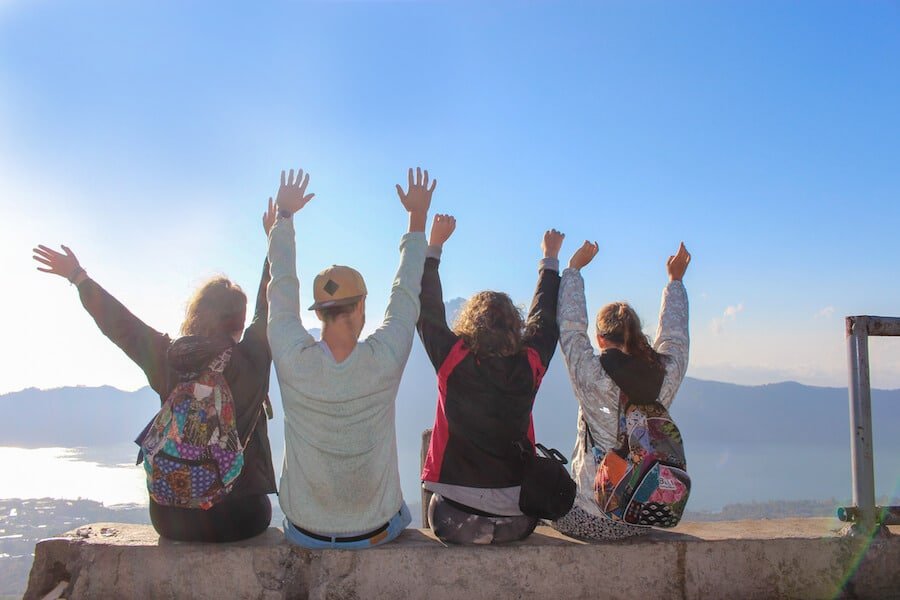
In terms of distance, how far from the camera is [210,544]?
12.7 ft

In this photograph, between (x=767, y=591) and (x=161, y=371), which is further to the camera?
(x=767, y=591)

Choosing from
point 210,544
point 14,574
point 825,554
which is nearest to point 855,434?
point 825,554

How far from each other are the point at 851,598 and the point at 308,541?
3522mm

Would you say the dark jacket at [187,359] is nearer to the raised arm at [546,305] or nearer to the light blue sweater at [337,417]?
the light blue sweater at [337,417]

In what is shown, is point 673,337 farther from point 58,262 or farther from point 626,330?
point 58,262

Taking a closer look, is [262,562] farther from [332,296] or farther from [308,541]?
[332,296]

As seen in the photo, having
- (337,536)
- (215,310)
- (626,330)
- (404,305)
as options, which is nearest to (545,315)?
(626,330)

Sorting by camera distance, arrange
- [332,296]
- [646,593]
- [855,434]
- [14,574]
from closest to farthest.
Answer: [332,296] < [646,593] < [855,434] < [14,574]

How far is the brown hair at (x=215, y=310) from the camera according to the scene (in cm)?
384

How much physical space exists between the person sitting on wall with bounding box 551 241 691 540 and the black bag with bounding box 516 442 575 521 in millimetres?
365

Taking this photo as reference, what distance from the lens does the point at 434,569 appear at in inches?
150

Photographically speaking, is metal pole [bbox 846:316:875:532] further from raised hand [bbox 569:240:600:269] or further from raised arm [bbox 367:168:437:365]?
raised arm [bbox 367:168:437:365]

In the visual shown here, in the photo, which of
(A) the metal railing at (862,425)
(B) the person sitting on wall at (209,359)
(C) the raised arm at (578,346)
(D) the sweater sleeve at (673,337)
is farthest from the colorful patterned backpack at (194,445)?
(A) the metal railing at (862,425)

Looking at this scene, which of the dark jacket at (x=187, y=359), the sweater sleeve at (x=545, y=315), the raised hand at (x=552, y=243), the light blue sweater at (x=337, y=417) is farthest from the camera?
the raised hand at (x=552, y=243)
